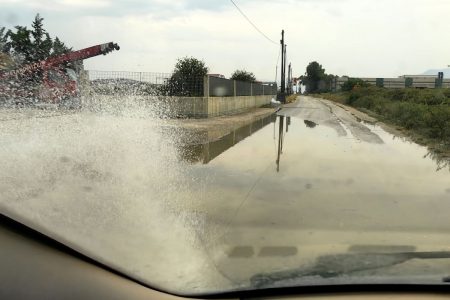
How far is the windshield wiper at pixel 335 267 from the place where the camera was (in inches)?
99.0

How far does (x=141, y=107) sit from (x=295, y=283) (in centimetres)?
2134

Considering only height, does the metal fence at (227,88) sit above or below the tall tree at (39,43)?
below

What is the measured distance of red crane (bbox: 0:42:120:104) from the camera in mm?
7361

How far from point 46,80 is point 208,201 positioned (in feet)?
19.8

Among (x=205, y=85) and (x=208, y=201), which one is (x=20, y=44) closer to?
(x=208, y=201)

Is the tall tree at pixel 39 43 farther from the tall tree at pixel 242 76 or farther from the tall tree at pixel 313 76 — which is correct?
the tall tree at pixel 313 76

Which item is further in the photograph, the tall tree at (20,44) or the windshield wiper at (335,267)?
the tall tree at (20,44)

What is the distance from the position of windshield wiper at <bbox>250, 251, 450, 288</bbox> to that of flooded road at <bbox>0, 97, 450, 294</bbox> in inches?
4.6

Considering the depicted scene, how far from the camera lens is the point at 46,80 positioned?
36.6 ft

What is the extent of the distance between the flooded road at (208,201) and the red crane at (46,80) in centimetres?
43

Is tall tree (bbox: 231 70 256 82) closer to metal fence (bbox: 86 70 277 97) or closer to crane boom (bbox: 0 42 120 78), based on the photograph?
metal fence (bbox: 86 70 277 97)

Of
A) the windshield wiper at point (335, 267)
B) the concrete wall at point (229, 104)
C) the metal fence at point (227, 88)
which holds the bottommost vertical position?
the concrete wall at point (229, 104)

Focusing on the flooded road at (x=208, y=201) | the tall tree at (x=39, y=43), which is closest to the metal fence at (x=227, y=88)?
the flooded road at (x=208, y=201)

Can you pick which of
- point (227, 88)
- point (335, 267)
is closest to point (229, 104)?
point (227, 88)
